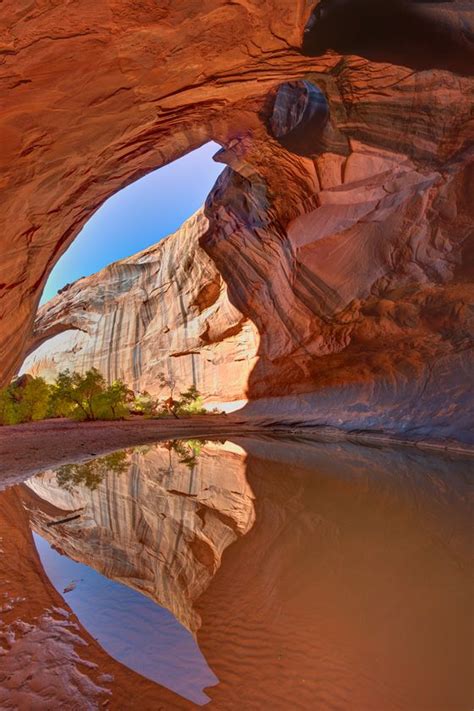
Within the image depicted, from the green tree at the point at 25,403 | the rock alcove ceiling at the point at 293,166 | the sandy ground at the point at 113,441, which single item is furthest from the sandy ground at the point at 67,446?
the green tree at the point at 25,403

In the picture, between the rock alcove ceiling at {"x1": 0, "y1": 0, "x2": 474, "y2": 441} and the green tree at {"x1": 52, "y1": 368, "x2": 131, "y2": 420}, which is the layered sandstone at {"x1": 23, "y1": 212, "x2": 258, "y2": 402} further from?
the green tree at {"x1": 52, "y1": 368, "x2": 131, "y2": 420}

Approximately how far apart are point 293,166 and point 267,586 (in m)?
10.6

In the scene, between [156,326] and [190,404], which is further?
[156,326]

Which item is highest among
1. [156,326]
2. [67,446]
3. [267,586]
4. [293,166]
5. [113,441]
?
[293,166]

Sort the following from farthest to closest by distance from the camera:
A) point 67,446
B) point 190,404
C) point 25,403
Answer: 1. point 190,404
2. point 25,403
3. point 67,446

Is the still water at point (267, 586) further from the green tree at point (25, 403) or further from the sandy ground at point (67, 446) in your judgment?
the green tree at point (25, 403)

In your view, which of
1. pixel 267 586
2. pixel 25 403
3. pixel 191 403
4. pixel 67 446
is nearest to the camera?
pixel 267 586

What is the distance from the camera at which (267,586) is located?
7.64 ft

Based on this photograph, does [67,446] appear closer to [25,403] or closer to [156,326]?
[25,403]

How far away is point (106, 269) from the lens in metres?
29.0

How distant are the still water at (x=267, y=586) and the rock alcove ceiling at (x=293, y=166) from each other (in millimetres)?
3716

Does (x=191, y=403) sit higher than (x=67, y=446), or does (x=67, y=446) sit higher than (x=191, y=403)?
(x=191, y=403)

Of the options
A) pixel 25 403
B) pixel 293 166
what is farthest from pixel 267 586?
pixel 25 403

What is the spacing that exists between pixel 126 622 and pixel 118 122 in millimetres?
5037
